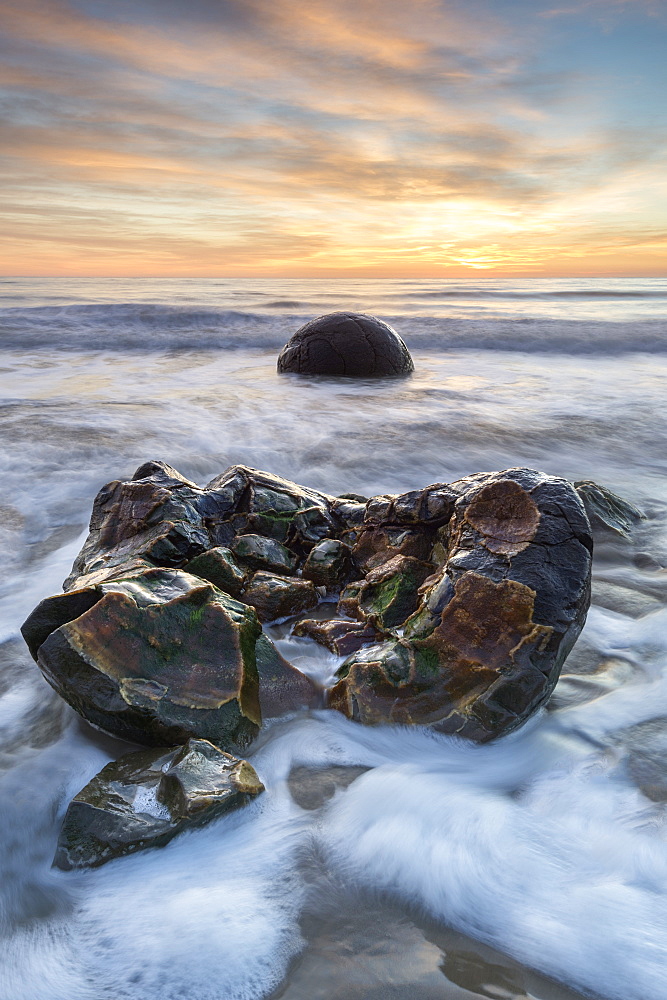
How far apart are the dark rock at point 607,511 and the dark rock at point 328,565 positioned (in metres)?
1.79

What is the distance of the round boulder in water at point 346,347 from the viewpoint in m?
9.30

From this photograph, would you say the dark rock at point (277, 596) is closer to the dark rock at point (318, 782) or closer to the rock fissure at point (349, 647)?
the rock fissure at point (349, 647)

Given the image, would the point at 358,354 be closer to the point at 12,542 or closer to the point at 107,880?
the point at 12,542

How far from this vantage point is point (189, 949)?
1600mm

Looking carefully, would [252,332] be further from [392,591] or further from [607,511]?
[392,591]

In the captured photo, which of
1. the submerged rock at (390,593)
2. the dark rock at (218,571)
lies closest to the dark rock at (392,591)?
the submerged rock at (390,593)

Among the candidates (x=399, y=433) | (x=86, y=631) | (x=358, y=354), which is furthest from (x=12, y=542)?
(x=358, y=354)

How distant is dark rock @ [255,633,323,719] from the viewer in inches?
94.6

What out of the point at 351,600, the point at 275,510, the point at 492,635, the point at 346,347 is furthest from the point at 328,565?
the point at 346,347

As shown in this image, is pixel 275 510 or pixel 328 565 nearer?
pixel 328 565

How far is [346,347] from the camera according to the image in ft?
30.6

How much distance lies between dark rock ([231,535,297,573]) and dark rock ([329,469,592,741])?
904 millimetres

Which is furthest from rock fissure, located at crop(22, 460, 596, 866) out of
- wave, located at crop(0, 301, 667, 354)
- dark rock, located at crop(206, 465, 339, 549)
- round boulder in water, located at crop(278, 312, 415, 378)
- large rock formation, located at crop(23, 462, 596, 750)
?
wave, located at crop(0, 301, 667, 354)

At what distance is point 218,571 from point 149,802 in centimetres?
122
